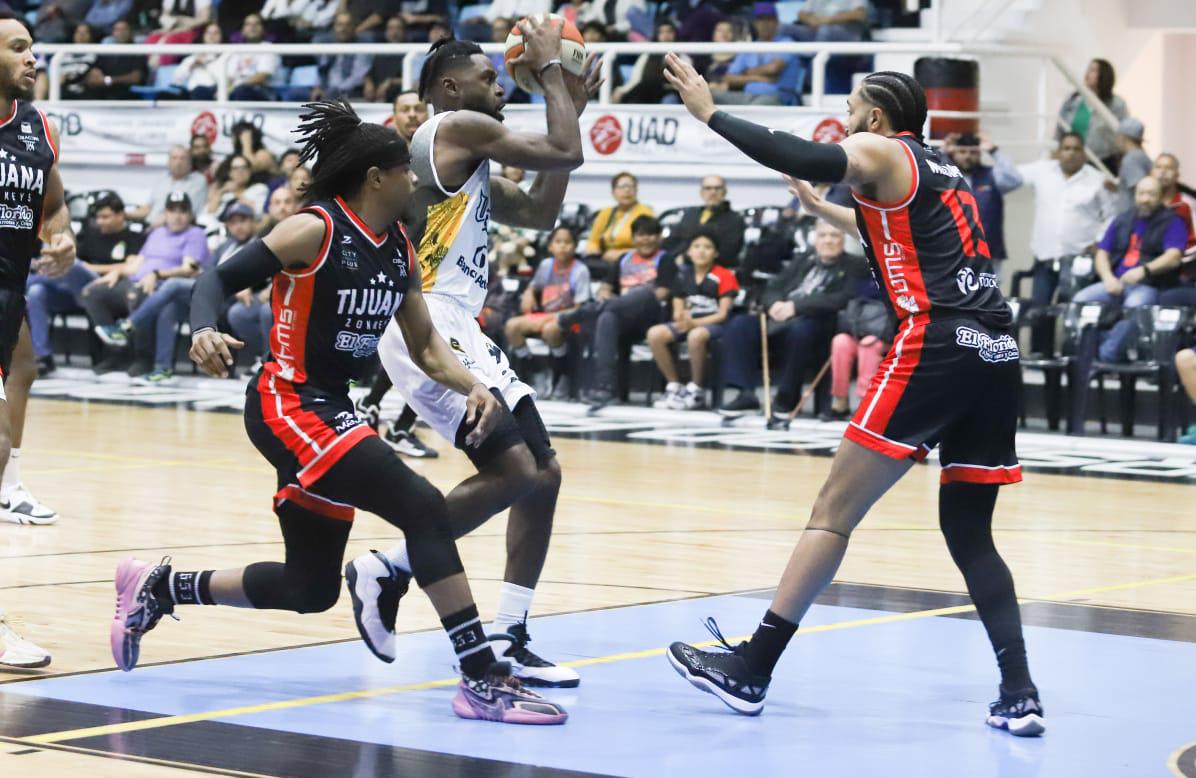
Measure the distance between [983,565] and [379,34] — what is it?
16058 millimetres

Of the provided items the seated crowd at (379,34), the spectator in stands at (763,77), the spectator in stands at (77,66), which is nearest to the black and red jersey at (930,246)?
the seated crowd at (379,34)

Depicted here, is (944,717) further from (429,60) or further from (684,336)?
(684,336)

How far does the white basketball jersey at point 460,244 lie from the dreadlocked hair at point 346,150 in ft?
1.64

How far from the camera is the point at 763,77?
1748 centimetres

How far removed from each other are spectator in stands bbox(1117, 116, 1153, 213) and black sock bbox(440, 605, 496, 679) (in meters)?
10.8

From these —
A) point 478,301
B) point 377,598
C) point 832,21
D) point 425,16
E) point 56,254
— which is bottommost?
point 377,598

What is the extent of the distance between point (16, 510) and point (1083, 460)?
722 cm

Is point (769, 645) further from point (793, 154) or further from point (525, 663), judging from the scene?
point (793, 154)

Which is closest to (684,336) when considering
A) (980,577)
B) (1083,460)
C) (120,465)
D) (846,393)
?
(846,393)

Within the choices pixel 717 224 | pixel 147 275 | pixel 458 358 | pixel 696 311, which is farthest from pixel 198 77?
pixel 458 358

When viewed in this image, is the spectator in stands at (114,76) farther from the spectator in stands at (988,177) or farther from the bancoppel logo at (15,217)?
the bancoppel logo at (15,217)

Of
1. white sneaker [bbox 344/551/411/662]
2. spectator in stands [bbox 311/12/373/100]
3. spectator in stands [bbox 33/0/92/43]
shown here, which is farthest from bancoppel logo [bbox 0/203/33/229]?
spectator in stands [bbox 33/0/92/43]

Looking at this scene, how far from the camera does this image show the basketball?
6.32 metres

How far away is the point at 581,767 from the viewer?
5.01 m
